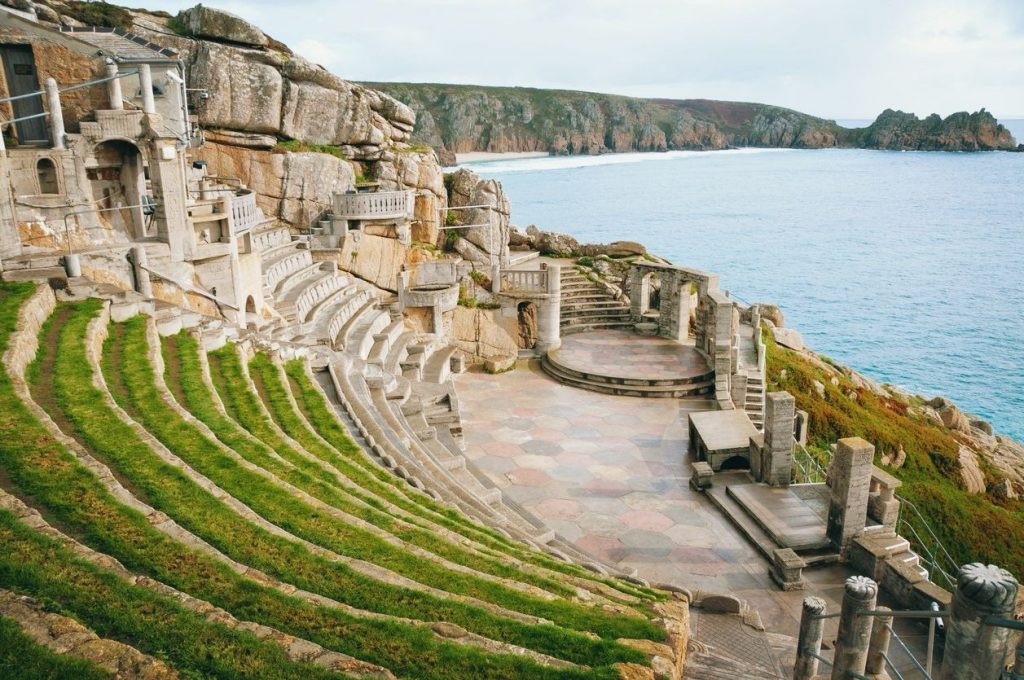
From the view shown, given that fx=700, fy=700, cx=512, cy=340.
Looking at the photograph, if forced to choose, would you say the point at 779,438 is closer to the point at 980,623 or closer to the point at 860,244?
the point at 980,623

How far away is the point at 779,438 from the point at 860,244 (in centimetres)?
8195

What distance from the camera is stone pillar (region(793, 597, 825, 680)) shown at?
27.8ft

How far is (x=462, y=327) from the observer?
2845 cm

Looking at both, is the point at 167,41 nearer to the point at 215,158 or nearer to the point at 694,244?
the point at 215,158

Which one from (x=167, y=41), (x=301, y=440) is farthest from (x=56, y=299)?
(x=167, y=41)

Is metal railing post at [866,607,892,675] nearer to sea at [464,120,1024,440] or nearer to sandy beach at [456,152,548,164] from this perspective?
sea at [464,120,1024,440]

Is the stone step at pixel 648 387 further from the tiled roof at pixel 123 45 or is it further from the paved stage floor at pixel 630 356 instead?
the tiled roof at pixel 123 45

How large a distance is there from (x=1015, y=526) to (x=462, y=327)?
20.6 m

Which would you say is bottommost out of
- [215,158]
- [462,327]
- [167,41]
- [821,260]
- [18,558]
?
[821,260]

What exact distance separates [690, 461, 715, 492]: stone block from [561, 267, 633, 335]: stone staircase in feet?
46.1

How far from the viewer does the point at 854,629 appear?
790cm

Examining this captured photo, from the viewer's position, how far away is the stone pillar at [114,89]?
20.5 meters

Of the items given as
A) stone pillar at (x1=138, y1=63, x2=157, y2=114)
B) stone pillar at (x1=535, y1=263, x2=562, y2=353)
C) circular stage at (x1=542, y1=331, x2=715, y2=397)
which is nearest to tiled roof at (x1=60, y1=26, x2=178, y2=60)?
stone pillar at (x1=138, y1=63, x2=157, y2=114)

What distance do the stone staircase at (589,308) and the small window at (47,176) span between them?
62.6ft
